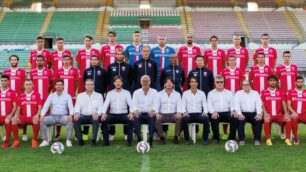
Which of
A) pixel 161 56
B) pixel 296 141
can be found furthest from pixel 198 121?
pixel 161 56

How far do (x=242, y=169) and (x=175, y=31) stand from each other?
25209 millimetres

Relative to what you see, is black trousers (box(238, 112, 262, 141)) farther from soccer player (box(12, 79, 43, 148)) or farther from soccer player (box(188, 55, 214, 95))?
soccer player (box(12, 79, 43, 148))

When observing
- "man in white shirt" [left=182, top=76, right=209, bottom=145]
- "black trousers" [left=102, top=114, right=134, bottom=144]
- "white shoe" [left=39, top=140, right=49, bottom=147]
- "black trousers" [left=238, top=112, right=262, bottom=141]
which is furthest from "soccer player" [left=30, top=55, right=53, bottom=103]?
"black trousers" [left=238, top=112, right=262, bottom=141]

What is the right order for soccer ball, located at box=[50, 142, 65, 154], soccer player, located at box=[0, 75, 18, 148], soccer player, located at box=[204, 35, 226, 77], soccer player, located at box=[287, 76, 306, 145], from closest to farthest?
soccer ball, located at box=[50, 142, 65, 154]
soccer player, located at box=[0, 75, 18, 148]
soccer player, located at box=[287, 76, 306, 145]
soccer player, located at box=[204, 35, 226, 77]

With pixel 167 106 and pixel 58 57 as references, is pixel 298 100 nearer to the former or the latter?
pixel 167 106

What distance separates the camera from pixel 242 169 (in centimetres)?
561

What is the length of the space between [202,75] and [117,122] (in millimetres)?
1862

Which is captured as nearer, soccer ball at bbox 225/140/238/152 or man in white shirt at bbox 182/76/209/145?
soccer ball at bbox 225/140/238/152

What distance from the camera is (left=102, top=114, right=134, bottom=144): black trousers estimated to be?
751 cm

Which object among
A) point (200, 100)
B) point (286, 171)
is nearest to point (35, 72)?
point (200, 100)

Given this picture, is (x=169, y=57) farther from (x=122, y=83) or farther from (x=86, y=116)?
(x=86, y=116)

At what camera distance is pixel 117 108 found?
25.5ft

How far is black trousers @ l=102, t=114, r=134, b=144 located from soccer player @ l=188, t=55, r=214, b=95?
5.10 ft

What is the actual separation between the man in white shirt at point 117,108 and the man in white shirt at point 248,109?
1835 mm
